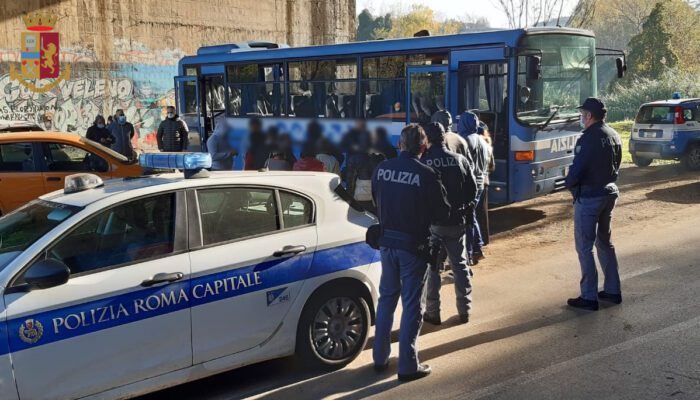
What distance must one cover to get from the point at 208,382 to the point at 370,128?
6.93 m

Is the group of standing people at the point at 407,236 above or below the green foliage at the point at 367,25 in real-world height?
below

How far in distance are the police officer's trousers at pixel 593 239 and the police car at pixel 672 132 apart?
11095mm

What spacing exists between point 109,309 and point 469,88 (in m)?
7.32

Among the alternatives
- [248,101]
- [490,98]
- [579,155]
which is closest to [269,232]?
[579,155]

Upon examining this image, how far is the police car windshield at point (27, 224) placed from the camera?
4242 mm

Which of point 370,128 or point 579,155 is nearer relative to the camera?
point 579,155

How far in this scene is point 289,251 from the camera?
487 centimetres

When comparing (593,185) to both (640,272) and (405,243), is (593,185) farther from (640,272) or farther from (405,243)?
(405,243)

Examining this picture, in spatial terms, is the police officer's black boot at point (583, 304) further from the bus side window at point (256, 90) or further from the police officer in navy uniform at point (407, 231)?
the bus side window at point (256, 90)

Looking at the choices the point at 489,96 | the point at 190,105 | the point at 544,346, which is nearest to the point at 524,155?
the point at 489,96

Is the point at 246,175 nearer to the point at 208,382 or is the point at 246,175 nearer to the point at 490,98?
the point at 208,382

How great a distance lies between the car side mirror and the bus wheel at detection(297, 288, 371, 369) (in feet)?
5.53

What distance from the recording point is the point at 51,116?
20391mm

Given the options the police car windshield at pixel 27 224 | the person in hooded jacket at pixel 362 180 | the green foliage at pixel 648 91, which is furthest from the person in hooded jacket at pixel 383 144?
the green foliage at pixel 648 91
